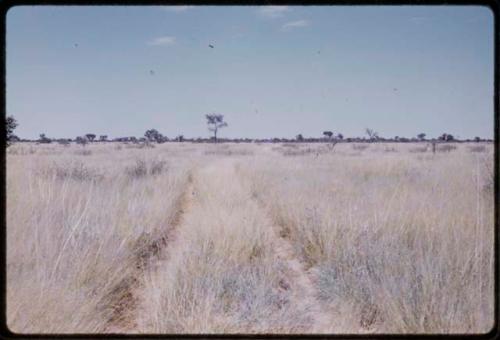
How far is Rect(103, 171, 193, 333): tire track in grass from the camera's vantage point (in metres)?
2.87

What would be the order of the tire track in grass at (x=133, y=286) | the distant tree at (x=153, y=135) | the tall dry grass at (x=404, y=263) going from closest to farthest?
the tall dry grass at (x=404, y=263) < the tire track in grass at (x=133, y=286) < the distant tree at (x=153, y=135)

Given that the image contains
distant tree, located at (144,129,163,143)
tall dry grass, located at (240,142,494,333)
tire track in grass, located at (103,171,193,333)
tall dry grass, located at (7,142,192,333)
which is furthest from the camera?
distant tree, located at (144,129,163,143)

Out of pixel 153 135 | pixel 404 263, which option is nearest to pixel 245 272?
pixel 404 263

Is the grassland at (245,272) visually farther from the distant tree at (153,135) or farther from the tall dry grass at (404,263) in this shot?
the distant tree at (153,135)

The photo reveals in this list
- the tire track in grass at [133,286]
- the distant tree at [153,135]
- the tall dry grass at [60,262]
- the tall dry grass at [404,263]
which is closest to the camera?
the tall dry grass at [60,262]

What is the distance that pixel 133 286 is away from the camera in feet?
11.2

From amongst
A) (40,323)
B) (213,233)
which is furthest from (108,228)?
(40,323)

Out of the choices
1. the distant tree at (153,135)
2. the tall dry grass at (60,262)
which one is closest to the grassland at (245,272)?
the tall dry grass at (60,262)

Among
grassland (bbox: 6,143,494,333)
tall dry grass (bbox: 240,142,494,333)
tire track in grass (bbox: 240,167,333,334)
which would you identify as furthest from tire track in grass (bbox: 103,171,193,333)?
tall dry grass (bbox: 240,142,494,333)

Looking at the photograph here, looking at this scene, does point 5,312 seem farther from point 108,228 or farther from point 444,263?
point 444,263

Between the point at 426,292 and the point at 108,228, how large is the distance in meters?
2.48

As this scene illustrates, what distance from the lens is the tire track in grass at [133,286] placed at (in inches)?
113

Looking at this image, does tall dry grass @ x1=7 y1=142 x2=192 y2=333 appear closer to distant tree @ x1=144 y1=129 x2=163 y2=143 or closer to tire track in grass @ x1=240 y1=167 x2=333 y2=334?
tire track in grass @ x1=240 y1=167 x2=333 y2=334

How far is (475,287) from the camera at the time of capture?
2.72 metres
